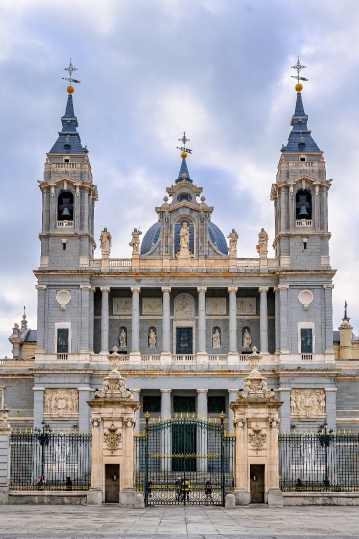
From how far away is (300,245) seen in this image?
237 feet

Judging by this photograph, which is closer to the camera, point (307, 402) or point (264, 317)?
point (307, 402)

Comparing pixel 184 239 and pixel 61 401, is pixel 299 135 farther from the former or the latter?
pixel 61 401

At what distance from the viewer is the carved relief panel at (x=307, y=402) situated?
69.2m

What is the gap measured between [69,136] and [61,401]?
20225mm

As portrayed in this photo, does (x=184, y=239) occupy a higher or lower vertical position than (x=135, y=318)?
higher

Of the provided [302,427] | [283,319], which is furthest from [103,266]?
[302,427]

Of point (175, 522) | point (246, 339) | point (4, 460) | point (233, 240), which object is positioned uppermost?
point (233, 240)

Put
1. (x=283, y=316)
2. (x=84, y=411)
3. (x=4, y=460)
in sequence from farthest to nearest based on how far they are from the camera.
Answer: (x=283, y=316) < (x=84, y=411) < (x=4, y=460)

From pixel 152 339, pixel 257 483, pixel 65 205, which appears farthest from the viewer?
pixel 152 339

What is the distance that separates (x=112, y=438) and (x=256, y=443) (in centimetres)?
601

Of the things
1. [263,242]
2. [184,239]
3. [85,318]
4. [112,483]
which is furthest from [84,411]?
[112,483]

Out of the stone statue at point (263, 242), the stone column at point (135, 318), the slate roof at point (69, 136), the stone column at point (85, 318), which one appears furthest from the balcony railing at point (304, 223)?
the slate roof at point (69, 136)

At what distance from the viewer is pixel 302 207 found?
240 ft

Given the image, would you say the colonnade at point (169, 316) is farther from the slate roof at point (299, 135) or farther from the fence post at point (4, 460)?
the fence post at point (4, 460)
